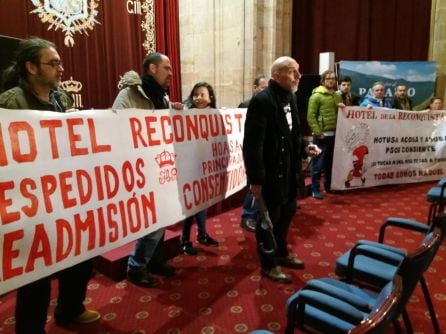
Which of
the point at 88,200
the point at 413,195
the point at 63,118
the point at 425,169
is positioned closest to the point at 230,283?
the point at 88,200

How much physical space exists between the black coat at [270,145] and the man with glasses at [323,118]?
7.37 feet

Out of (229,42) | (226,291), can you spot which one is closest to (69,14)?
(229,42)

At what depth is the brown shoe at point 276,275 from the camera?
8.69 ft

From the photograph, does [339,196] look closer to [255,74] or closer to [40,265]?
[255,74]

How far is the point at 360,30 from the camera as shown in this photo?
7121 mm

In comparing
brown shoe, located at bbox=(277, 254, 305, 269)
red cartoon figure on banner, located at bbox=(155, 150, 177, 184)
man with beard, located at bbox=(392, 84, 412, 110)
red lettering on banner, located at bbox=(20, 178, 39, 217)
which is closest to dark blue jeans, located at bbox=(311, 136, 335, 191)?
man with beard, located at bbox=(392, 84, 412, 110)

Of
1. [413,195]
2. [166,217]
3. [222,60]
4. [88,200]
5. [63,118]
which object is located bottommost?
[413,195]

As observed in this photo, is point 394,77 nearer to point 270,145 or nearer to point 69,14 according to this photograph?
point 270,145

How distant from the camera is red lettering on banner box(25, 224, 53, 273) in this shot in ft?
5.27

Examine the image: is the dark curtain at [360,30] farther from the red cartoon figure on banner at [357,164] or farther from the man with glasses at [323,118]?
the red cartoon figure on banner at [357,164]

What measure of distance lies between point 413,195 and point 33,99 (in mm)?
4601

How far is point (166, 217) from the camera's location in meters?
2.32

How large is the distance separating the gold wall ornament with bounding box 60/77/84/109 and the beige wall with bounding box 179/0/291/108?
1.81m

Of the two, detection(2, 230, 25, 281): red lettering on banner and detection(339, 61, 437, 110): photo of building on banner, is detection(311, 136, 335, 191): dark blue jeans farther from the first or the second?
detection(2, 230, 25, 281): red lettering on banner
